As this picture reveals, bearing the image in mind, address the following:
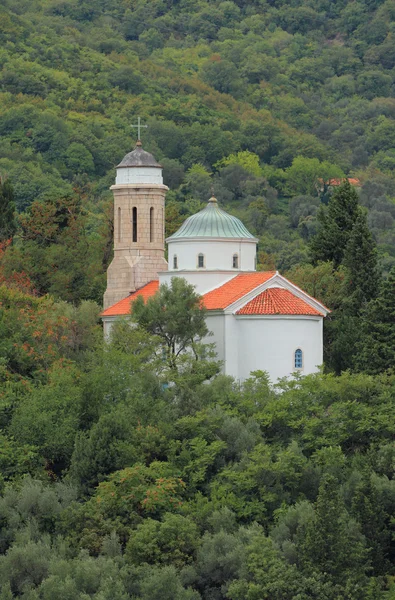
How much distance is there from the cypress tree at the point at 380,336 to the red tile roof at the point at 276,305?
6.29ft

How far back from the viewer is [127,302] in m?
65.3

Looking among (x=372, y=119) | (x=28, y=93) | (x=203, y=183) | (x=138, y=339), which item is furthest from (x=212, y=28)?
(x=138, y=339)

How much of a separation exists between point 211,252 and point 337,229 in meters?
7.53

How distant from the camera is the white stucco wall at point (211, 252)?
205 feet

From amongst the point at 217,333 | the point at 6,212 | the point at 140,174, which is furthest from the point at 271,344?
the point at 6,212

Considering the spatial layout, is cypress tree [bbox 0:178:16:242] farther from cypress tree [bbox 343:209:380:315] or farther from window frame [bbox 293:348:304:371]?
window frame [bbox 293:348:304:371]

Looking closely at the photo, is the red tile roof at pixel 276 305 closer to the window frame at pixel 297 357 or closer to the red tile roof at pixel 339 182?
the window frame at pixel 297 357

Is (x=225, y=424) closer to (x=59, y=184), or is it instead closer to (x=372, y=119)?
(x=59, y=184)

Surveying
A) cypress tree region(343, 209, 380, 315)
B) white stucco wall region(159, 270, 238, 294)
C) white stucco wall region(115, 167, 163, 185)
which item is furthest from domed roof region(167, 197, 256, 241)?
white stucco wall region(115, 167, 163, 185)

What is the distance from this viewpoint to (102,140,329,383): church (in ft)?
194

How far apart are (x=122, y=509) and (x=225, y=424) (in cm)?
450

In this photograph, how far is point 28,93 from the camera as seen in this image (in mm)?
121062

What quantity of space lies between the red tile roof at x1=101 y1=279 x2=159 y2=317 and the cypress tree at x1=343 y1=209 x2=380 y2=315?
673 cm

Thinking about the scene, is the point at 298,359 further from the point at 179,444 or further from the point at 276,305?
the point at 179,444
